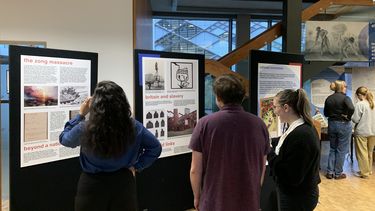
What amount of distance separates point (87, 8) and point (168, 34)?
4.06 m

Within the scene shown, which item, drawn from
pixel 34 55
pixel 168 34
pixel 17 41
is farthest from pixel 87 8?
pixel 168 34

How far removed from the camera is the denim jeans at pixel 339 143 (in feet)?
18.5

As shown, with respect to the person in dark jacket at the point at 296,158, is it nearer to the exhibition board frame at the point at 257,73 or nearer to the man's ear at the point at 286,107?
the man's ear at the point at 286,107

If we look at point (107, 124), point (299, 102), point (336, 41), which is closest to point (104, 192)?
point (107, 124)

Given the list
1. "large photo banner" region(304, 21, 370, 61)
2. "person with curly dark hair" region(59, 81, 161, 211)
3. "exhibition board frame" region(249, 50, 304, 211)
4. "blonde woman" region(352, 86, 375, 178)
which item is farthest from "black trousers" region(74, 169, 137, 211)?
"blonde woman" region(352, 86, 375, 178)

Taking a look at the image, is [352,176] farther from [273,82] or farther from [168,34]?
[168,34]

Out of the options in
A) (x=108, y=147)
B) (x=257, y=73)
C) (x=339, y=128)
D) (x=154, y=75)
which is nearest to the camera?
(x=108, y=147)

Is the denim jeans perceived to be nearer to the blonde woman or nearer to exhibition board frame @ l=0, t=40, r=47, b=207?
the blonde woman

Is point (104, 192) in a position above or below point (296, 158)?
below

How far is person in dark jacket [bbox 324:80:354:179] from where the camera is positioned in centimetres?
561

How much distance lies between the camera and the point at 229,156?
6.19 ft

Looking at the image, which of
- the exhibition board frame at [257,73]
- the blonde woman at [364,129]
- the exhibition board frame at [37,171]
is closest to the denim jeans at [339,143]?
the blonde woman at [364,129]

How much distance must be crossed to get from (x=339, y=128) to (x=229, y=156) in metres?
4.41

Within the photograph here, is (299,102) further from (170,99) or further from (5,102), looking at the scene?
(5,102)
